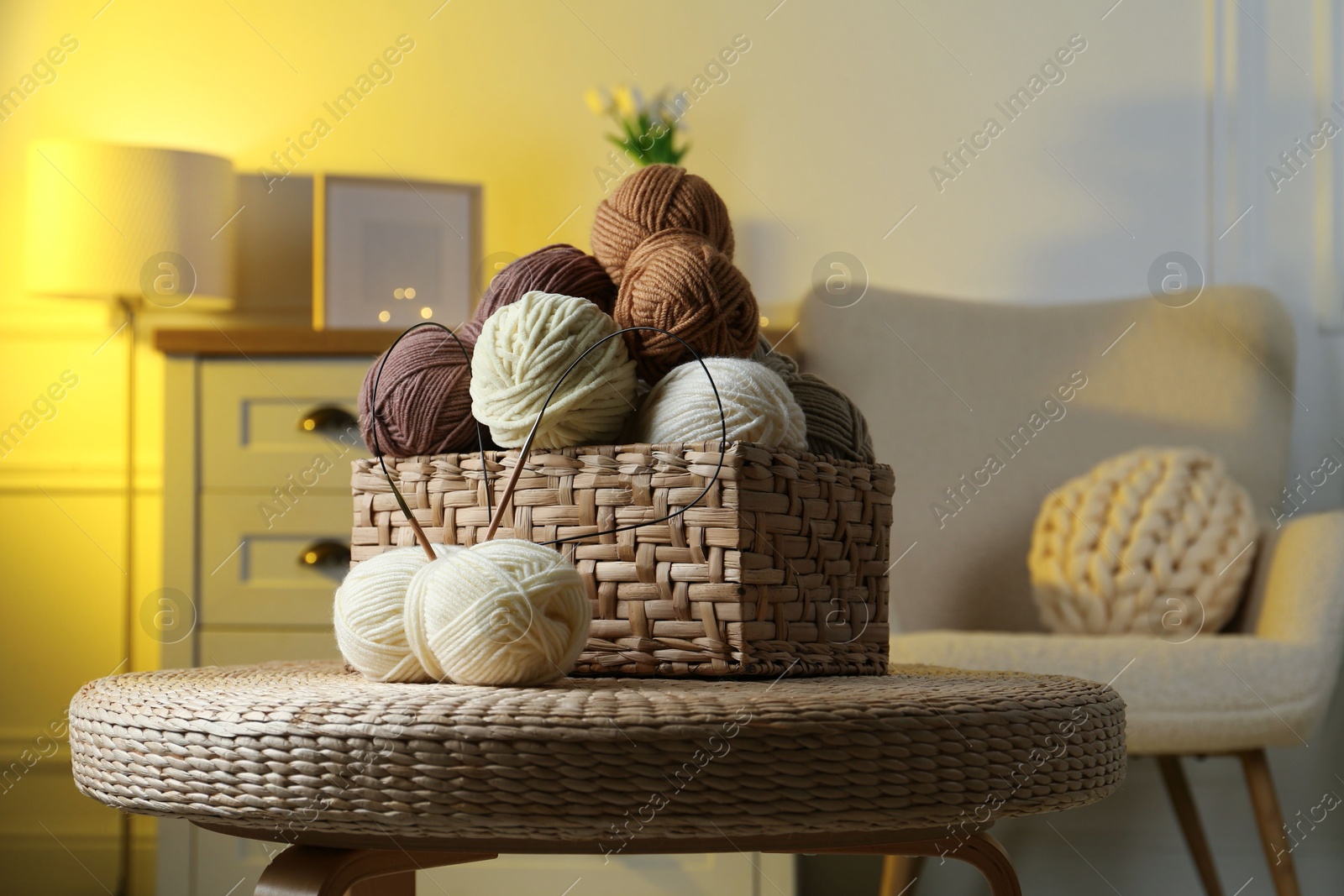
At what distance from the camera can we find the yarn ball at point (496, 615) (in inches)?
17.9

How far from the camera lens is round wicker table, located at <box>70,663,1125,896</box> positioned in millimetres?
375

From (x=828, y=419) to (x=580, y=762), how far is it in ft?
1.00

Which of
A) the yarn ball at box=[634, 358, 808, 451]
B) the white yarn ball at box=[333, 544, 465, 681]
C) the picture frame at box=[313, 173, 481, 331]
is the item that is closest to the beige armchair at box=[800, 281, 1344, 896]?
the picture frame at box=[313, 173, 481, 331]

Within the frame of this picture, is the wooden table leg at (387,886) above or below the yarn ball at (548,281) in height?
below

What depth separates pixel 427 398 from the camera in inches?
23.7

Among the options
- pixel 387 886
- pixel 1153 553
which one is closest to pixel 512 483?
pixel 387 886

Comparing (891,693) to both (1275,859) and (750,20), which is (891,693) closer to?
(1275,859)

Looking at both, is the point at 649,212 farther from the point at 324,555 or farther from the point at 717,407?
the point at 324,555

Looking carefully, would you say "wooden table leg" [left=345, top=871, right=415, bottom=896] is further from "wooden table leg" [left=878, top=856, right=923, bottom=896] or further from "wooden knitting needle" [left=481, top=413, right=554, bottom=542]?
"wooden table leg" [left=878, top=856, right=923, bottom=896]

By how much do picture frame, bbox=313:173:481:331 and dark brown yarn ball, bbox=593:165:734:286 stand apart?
1.21m

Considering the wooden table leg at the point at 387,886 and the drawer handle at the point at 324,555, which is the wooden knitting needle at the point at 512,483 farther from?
the drawer handle at the point at 324,555

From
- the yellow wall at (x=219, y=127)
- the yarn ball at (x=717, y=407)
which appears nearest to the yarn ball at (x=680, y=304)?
the yarn ball at (x=717, y=407)

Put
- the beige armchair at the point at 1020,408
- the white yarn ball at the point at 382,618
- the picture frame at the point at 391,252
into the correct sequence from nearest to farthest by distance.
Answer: the white yarn ball at the point at 382,618 < the beige armchair at the point at 1020,408 < the picture frame at the point at 391,252

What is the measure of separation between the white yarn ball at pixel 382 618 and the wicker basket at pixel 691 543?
0.25 feet
